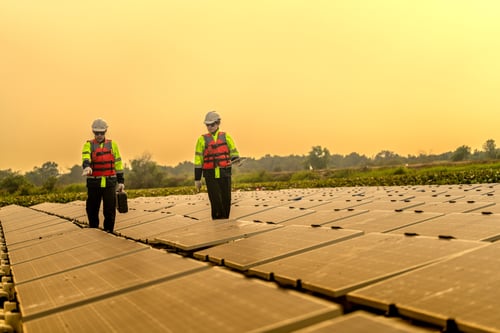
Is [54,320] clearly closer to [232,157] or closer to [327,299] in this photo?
[327,299]

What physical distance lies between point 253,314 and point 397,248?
6.64ft

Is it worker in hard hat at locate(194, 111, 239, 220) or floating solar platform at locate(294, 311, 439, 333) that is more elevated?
worker in hard hat at locate(194, 111, 239, 220)

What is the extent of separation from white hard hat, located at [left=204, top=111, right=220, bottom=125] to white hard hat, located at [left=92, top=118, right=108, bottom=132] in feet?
7.08

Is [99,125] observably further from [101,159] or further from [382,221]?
[382,221]

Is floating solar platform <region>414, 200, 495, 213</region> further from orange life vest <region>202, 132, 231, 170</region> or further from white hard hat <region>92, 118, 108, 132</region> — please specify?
white hard hat <region>92, 118, 108, 132</region>

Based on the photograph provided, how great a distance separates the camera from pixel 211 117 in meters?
10.9

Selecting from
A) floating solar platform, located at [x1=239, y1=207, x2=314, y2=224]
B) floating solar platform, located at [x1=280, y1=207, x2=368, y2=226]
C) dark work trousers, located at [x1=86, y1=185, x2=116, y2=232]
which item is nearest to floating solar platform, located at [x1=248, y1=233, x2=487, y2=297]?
floating solar platform, located at [x1=280, y1=207, x2=368, y2=226]

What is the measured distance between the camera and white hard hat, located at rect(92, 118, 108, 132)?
10.9 m

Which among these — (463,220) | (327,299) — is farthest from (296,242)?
(463,220)

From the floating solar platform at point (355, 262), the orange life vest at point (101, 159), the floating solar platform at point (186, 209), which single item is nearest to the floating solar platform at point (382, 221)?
the floating solar platform at point (355, 262)

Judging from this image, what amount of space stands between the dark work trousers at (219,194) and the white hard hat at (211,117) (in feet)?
3.95

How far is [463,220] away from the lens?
6586mm

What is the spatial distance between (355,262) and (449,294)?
1192 mm

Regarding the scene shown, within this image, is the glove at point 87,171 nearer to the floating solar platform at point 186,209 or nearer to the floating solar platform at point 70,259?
the floating solar platform at point 186,209
